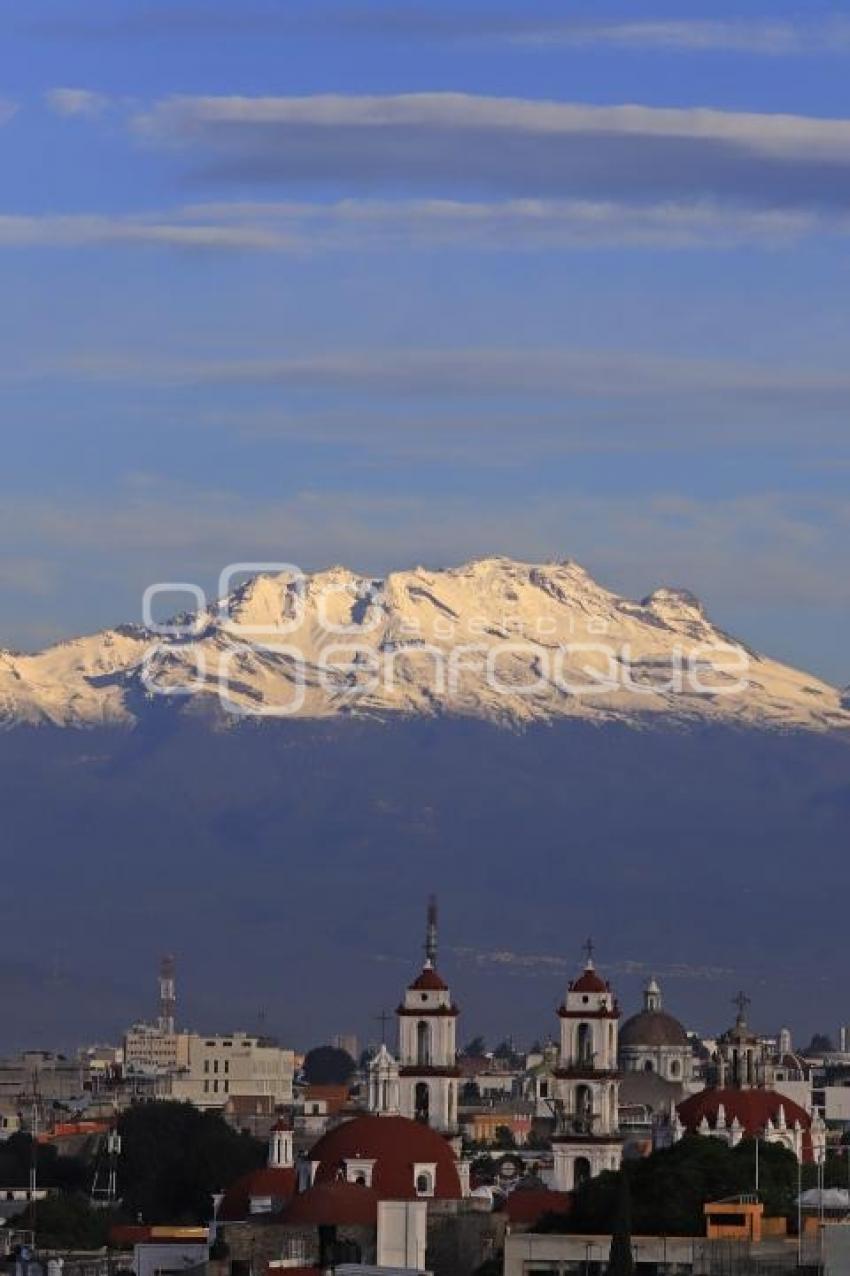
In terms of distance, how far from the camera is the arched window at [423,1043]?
15862 centimetres

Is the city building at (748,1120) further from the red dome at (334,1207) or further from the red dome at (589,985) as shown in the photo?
the red dome at (334,1207)

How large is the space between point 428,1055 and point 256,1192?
94.6 feet

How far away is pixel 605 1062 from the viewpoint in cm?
15450

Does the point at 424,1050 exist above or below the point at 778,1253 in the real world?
above

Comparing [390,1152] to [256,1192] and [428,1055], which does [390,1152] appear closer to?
[256,1192]

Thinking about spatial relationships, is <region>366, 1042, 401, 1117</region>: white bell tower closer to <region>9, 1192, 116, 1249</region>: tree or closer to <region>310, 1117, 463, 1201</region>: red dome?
<region>9, 1192, 116, 1249</region>: tree

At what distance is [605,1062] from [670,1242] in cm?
5620

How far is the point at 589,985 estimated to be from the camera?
158750mm

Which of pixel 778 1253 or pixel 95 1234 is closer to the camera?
pixel 778 1253

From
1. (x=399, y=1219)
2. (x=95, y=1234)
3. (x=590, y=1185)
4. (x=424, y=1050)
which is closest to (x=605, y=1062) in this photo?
(x=424, y=1050)

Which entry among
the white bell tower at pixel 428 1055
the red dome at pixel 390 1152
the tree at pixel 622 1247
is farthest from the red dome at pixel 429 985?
the tree at pixel 622 1247

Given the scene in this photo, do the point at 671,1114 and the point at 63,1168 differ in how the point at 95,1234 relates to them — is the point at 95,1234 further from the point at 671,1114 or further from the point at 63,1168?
the point at 63,1168

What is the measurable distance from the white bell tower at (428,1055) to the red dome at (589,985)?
3.69 m

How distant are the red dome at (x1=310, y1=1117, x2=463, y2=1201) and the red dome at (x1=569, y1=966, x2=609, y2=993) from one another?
69.6 feet
